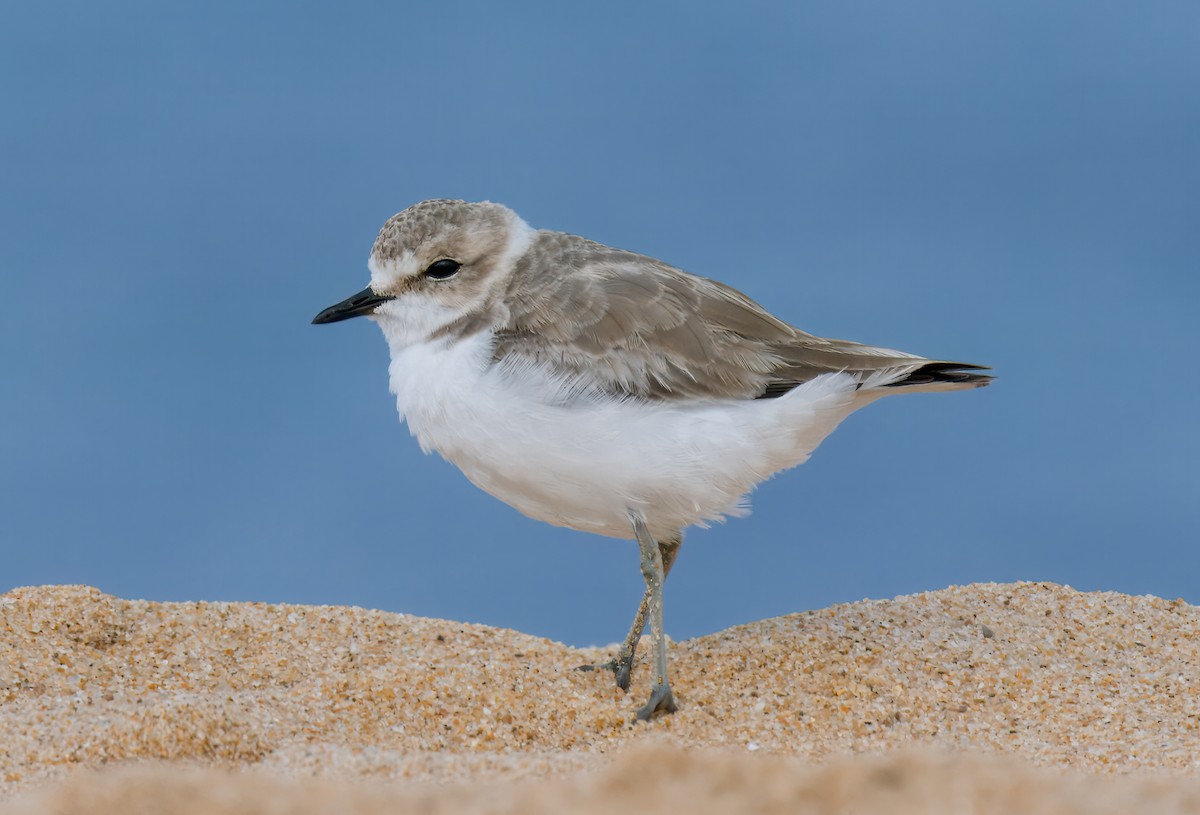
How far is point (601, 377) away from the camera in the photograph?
517 cm

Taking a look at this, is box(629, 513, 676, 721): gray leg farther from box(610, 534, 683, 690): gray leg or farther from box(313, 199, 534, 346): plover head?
box(313, 199, 534, 346): plover head

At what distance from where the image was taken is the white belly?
5.10 metres

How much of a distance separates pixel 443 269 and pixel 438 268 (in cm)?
2

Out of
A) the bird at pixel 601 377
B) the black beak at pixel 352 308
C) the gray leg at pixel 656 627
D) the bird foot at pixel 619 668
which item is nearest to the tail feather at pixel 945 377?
the bird at pixel 601 377

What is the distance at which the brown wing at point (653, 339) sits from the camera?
5207 millimetres

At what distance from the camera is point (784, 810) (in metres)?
3.20

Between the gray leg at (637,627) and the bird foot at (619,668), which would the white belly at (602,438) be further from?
the bird foot at (619,668)

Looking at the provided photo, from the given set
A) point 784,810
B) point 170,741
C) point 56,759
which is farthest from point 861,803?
point 56,759

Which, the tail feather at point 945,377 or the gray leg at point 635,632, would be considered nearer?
the tail feather at point 945,377

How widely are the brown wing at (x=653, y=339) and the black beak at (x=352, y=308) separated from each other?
69 cm

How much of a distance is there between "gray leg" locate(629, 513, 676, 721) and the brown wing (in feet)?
2.21

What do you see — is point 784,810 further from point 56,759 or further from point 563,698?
point 56,759

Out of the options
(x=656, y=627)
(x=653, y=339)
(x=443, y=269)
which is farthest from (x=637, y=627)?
(x=443, y=269)

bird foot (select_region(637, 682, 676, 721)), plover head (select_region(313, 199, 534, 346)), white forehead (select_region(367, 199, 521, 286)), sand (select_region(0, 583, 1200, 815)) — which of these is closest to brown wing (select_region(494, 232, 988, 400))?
plover head (select_region(313, 199, 534, 346))
